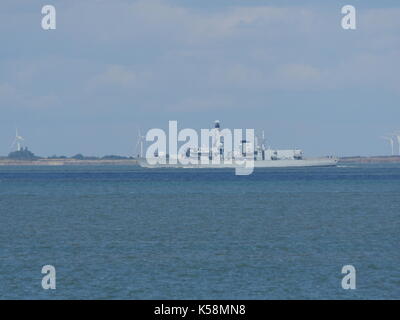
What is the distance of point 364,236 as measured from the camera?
177 ft

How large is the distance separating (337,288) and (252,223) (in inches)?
1150

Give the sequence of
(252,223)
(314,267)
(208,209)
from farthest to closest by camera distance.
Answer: (208,209) < (252,223) < (314,267)

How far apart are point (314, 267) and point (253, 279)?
4.41 metres

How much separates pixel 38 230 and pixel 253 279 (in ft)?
85.7

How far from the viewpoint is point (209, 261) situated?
42.0 m

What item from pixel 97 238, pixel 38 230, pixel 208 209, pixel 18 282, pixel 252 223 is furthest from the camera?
pixel 208 209

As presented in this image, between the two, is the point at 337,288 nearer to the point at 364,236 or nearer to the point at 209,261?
the point at 209,261

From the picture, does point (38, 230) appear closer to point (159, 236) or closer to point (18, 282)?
point (159, 236)

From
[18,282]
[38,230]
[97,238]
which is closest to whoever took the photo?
[18,282]

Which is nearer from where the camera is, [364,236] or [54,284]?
[54,284]

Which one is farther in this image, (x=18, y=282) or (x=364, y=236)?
(x=364, y=236)

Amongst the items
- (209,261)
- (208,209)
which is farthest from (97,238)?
(208,209)
